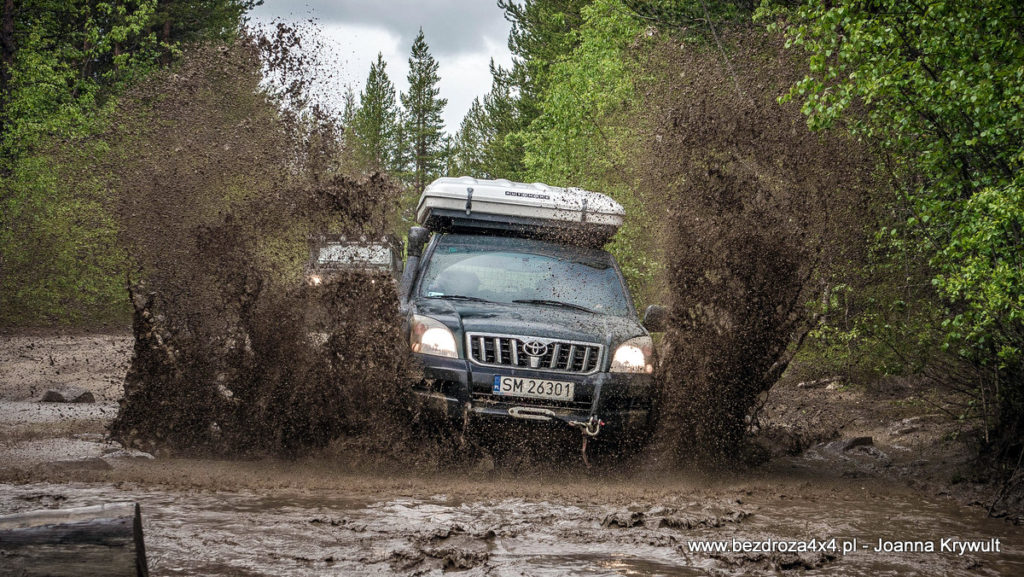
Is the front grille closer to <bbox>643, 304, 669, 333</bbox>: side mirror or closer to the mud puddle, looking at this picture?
the mud puddle

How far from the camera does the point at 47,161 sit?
69.6ft

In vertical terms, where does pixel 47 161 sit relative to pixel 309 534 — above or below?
above

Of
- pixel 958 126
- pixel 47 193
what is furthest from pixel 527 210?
pixel 47 193

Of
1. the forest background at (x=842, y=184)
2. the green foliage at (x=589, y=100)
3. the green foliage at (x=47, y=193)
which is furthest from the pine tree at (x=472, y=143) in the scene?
the forest background at (x=842, y=184)

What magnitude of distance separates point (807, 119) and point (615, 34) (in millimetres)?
24646

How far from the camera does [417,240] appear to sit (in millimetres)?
8867

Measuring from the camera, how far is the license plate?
6891mm

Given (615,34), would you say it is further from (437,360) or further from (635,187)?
(437,360)

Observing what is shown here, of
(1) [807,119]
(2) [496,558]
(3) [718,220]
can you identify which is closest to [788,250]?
(3) [718,220]

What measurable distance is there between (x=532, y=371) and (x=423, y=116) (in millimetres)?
71881

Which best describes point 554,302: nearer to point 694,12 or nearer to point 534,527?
point 534,527

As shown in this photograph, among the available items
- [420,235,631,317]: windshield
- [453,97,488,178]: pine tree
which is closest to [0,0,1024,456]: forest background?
[420,235,631,317]: windshield

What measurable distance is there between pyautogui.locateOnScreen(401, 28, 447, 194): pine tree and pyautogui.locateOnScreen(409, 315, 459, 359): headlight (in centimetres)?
6767

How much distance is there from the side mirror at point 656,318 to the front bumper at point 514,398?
85 cm
